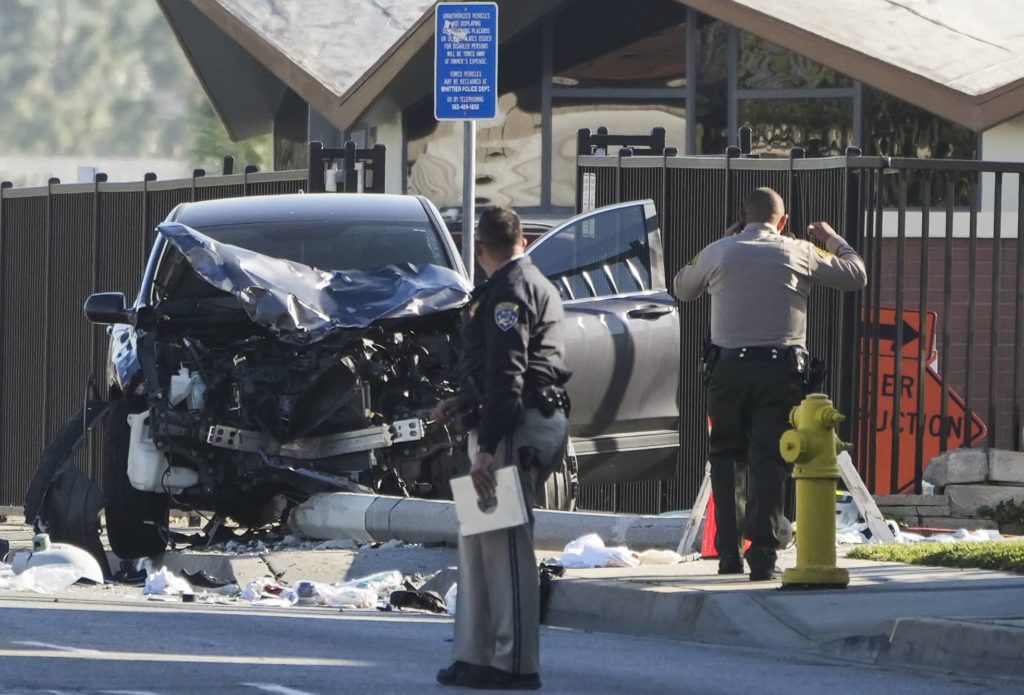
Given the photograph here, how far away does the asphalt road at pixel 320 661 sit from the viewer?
25.2 feet

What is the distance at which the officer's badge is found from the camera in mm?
7781

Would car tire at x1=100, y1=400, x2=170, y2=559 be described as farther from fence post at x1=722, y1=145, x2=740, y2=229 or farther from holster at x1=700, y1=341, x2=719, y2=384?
fence post at x1=722, y1=145, x2=740, y2=229

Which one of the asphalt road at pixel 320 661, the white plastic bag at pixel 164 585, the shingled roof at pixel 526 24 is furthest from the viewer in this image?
the shingled roof at pixel 526 24

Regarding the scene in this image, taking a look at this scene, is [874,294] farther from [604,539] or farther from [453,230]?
[453,230]

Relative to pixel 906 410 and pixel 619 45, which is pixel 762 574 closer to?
pixel 906 410

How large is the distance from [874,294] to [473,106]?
8.70 feet

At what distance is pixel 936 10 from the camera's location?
71.3 feet

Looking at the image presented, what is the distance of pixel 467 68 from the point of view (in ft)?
46.1

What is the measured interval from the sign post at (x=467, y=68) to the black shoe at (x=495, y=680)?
627cm

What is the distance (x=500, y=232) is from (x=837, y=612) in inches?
88.8

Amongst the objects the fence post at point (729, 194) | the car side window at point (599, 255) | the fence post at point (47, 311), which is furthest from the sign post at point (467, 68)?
the fence post at point (47, 311)

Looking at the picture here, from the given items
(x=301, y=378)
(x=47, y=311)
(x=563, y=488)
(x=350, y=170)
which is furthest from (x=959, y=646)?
(x=47, y=311)

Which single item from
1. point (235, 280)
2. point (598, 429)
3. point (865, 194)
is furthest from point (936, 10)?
point (235, 280)

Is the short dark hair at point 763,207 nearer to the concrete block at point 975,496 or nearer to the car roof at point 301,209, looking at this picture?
the car roof at point 301,209
